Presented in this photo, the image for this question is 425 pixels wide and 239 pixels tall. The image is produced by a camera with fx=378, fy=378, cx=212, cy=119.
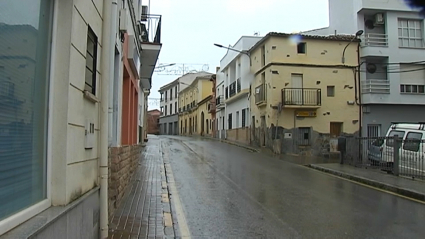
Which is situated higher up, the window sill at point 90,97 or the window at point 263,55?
the window at point 263,55

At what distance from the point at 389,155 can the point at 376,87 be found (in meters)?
13.0

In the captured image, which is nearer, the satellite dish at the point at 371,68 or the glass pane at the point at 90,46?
the glass pane at the point at 90,46

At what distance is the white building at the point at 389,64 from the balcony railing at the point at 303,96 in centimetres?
319

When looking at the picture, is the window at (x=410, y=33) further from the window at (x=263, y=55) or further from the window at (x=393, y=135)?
the window at (x=393, y=135)

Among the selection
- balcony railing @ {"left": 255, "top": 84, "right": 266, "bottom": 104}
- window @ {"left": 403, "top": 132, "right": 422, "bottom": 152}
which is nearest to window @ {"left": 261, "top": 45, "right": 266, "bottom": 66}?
balcony railing @ {"left": 255, "top": 84, "right": 266, "bottom": 104}

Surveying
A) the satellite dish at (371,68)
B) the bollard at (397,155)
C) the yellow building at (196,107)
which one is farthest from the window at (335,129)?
the yellow building at (196,107)

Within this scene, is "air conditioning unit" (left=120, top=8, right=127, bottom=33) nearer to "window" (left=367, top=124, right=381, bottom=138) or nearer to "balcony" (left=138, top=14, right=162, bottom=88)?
"balcony" (left=138, top=14, right=162, bottom=88)

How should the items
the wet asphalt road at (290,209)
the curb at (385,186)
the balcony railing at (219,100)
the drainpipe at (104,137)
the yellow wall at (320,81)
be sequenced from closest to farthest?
the drainpipe at (104,137) < the wet asphalt road at (290,209) < the curb at (385,186) < the yellow wall at (320,81) < the balcony railing at (219,100)

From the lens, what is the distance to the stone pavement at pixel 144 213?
18.0 ft

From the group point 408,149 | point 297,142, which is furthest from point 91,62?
point 297,142

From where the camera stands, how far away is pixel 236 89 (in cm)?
3384

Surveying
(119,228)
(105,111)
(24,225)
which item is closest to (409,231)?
(119,228)

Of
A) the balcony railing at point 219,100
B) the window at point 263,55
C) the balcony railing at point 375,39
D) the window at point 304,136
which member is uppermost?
the balcony railing at point 375,39

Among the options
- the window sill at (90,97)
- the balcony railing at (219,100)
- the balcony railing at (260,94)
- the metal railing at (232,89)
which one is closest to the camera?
the window sill at (90,97)
